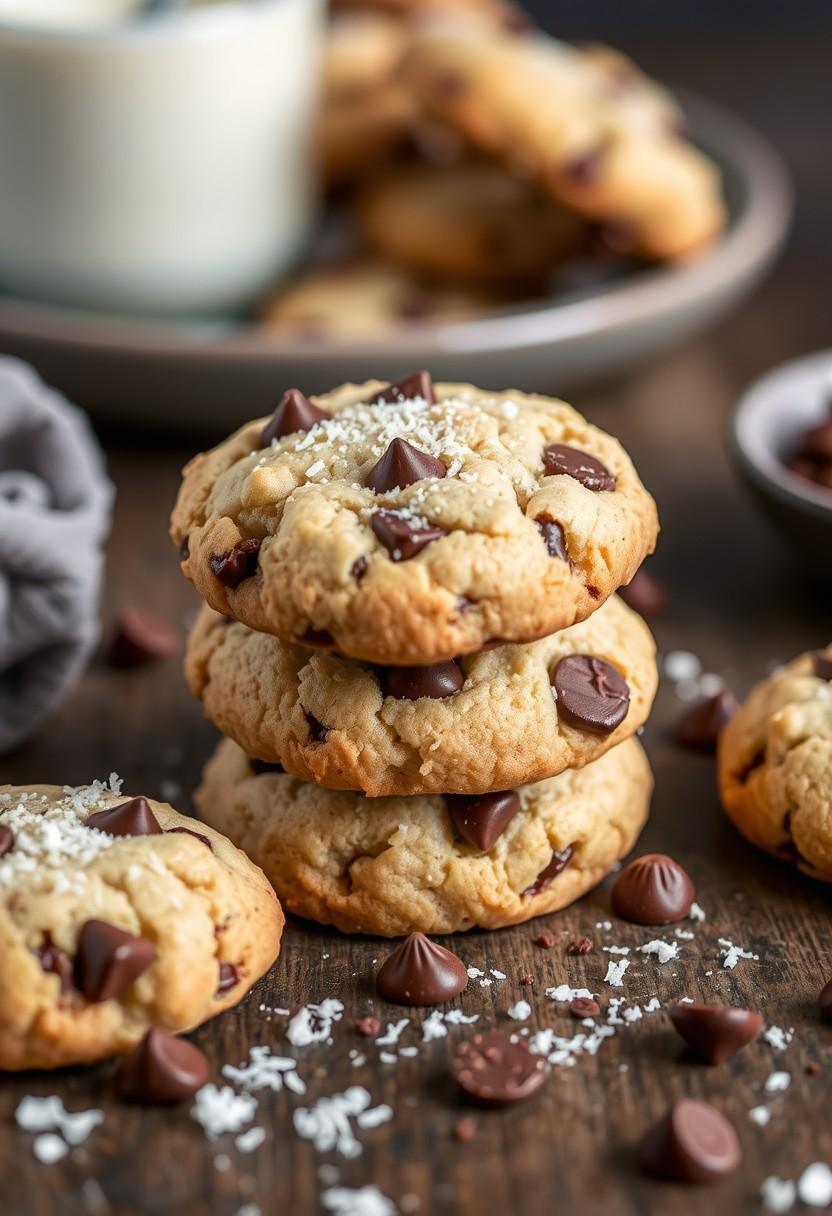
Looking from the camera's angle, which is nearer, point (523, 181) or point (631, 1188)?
point (631, 1188)

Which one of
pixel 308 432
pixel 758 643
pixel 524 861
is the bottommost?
pixel 758 643

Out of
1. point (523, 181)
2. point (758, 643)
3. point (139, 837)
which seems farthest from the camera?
point (523, 181)

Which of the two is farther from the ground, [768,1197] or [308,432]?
[308,432]

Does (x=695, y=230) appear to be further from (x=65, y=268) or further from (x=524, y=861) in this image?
(x=524, y=861)

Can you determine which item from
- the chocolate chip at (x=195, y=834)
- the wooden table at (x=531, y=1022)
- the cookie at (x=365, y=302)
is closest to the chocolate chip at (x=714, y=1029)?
the wooden table at (x=531, y=1022)

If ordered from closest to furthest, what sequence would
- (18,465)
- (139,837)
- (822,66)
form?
(139,837) → (18,465) → (822,66)

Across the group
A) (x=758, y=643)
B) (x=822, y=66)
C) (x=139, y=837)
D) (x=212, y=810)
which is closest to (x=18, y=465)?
(x=212, y=810)

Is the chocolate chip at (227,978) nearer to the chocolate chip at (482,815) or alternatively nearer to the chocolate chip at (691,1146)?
the chocolate chip at (482,815)
